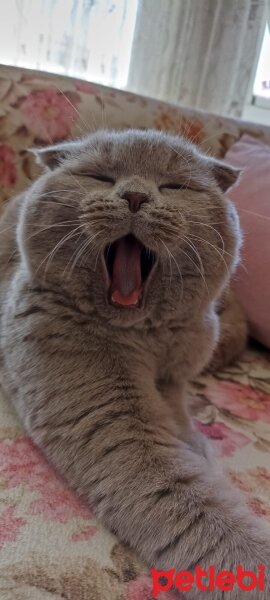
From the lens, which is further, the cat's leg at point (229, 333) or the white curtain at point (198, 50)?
the white curtain at point (198, 50)

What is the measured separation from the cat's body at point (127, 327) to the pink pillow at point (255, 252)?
0.37 m

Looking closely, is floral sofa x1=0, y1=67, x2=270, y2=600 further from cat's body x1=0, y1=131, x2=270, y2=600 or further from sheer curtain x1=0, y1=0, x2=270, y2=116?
sheer curtain x1=0, y1=0, x2=270, y2=116

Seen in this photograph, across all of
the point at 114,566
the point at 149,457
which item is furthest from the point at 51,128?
the point at 114,566

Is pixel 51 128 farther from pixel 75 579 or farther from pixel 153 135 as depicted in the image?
pixel 75 579

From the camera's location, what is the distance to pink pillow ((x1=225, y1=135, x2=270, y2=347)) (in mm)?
1164

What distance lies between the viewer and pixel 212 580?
0.54 metres

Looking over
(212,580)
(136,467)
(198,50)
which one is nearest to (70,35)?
(198,50)

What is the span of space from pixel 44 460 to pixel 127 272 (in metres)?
0.28

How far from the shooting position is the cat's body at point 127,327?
23.7 inches

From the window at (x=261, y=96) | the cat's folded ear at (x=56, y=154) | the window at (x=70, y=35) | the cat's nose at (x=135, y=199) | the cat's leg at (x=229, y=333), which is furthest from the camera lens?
the window at (x=261, y=96)

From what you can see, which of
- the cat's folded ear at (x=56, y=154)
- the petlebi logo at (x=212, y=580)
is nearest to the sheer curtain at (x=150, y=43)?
the cat's folded ear at (x=56, y=154)

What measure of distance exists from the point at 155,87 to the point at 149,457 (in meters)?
1.60

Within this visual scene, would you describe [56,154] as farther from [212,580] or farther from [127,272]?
[212,580]

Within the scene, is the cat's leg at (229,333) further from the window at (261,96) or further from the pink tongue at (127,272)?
the window at (261,96)
